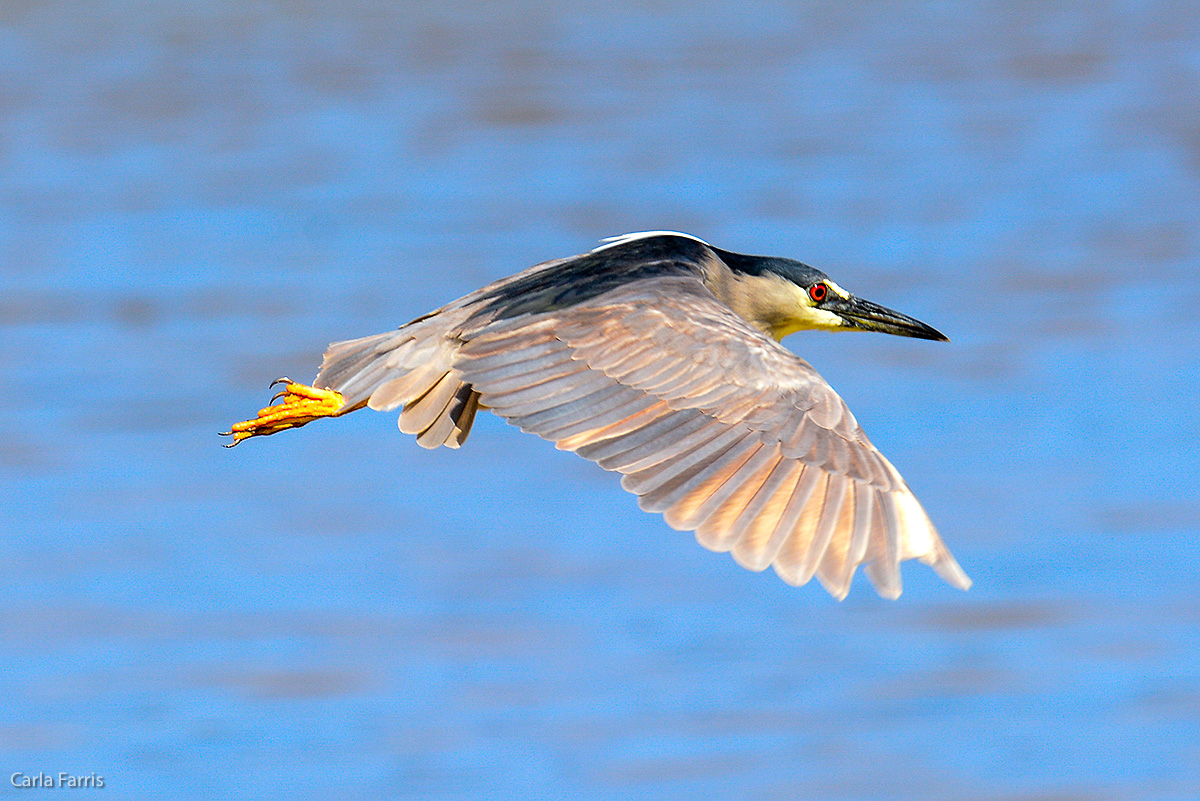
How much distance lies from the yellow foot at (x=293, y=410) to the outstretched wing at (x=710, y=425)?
2.03 feet

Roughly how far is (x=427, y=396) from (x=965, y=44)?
15.9 metres

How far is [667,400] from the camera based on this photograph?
18.1ft

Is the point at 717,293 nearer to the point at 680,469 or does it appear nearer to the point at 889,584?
the point at 680,469

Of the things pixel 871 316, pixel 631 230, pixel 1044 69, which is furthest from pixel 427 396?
pixel 1044 69

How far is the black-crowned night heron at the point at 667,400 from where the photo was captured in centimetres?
494

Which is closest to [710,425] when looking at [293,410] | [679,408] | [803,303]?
[679,408]

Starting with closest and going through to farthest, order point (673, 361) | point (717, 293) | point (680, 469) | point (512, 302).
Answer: point (680, 469)
point (673, 361)
point (512, 302)
point (717, 293)

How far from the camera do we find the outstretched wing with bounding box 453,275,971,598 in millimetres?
4906

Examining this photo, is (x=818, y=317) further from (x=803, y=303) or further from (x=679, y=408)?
(x=679, y=408)

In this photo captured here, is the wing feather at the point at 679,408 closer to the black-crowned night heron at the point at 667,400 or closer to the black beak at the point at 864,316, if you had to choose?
the black-crowned night heron at the point at 667,400

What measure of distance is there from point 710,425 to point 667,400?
184mm

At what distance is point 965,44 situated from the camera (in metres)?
21.0

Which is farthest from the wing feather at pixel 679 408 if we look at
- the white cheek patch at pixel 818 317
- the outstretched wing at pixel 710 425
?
the white cheek patch at pixel 818 317

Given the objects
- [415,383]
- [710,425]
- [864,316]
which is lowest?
[710,425]
